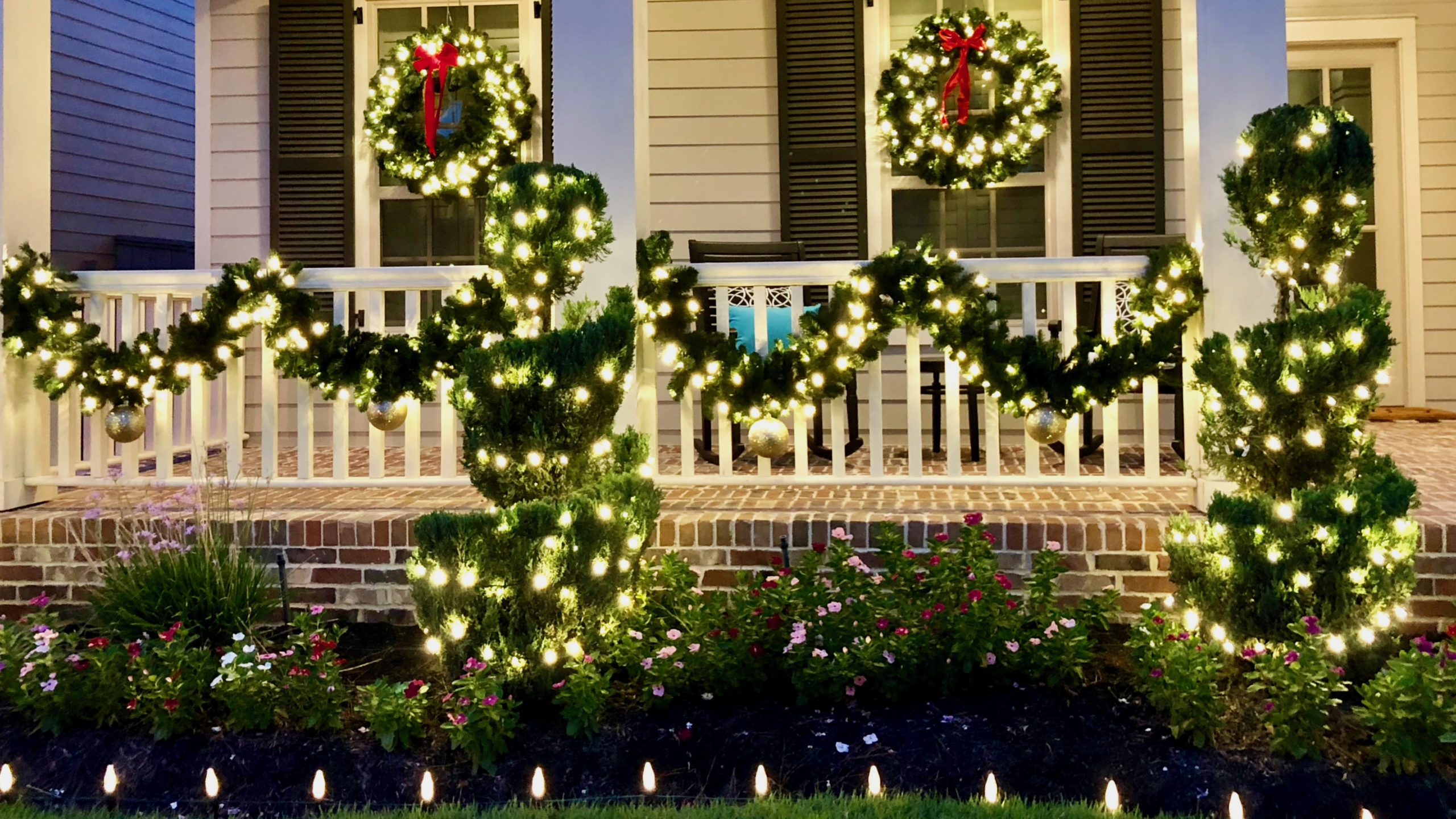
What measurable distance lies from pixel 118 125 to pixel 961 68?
245 inches

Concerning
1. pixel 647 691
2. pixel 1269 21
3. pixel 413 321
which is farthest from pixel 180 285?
pixel 1269 21

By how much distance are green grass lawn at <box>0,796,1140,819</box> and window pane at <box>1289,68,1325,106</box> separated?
563 centimetres

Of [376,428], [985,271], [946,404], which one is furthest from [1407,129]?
[376,428]

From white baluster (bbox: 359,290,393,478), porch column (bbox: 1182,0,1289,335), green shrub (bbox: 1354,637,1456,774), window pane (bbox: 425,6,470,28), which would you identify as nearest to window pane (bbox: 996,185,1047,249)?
porch column (bbox: 1182,0,1289,335)

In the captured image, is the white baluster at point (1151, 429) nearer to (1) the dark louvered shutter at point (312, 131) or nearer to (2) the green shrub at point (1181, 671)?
(2) the green shrub at point (1181, 671)

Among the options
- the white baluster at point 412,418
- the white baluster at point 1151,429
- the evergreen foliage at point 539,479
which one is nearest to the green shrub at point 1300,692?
the white baluster at point 1151,429

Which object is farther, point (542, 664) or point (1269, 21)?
point (1269, 21)

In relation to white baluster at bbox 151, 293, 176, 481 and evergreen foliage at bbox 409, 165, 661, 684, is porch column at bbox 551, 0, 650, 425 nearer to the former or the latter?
evergreen foliage at bbox 409, 165, 661, 684

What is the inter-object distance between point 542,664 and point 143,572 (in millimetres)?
1380

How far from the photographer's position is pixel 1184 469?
3605 mm

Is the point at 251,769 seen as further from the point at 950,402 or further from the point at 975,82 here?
the point at 975,82

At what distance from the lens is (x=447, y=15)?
6398 mm

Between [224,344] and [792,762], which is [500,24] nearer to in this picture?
[224,344]

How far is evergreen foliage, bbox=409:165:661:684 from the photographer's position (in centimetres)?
291
